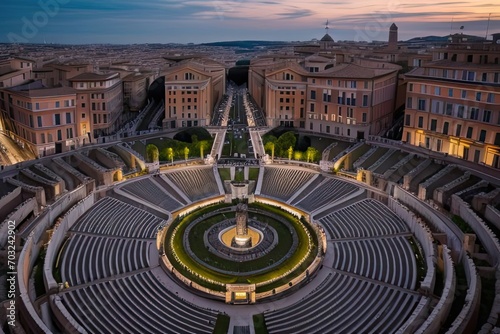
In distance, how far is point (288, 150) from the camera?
51.2 m

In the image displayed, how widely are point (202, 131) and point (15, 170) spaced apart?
22323 millimetres

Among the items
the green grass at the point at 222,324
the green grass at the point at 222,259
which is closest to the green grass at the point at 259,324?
the green grass at the point at 222,324

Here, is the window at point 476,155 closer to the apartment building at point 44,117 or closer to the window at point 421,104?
the window at point 421,104

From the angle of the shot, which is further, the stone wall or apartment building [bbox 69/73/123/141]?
apartment building [bbox 69/73/123/141]

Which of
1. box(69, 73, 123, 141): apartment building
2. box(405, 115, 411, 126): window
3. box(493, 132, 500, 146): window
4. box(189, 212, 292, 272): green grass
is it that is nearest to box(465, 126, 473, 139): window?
box(493, 132, 500, 146): window

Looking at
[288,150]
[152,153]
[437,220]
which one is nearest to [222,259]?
[437,220]

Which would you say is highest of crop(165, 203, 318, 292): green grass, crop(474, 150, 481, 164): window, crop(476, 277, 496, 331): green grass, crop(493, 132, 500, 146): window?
crop(493, 132, 500, 146): window

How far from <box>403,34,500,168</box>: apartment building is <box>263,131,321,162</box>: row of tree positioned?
36.6 ft

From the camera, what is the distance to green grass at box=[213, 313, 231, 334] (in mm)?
24836

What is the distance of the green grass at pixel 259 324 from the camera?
24.8m

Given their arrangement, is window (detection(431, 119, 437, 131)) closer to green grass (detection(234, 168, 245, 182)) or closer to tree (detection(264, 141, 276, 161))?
tree (detection(264, 141, 276, 161))

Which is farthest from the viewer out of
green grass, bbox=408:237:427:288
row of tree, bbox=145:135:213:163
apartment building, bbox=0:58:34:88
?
apartment building, bbox=0:58:34:88

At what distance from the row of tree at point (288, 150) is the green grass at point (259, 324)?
83.8 feet

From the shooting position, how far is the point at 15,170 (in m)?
41.3
